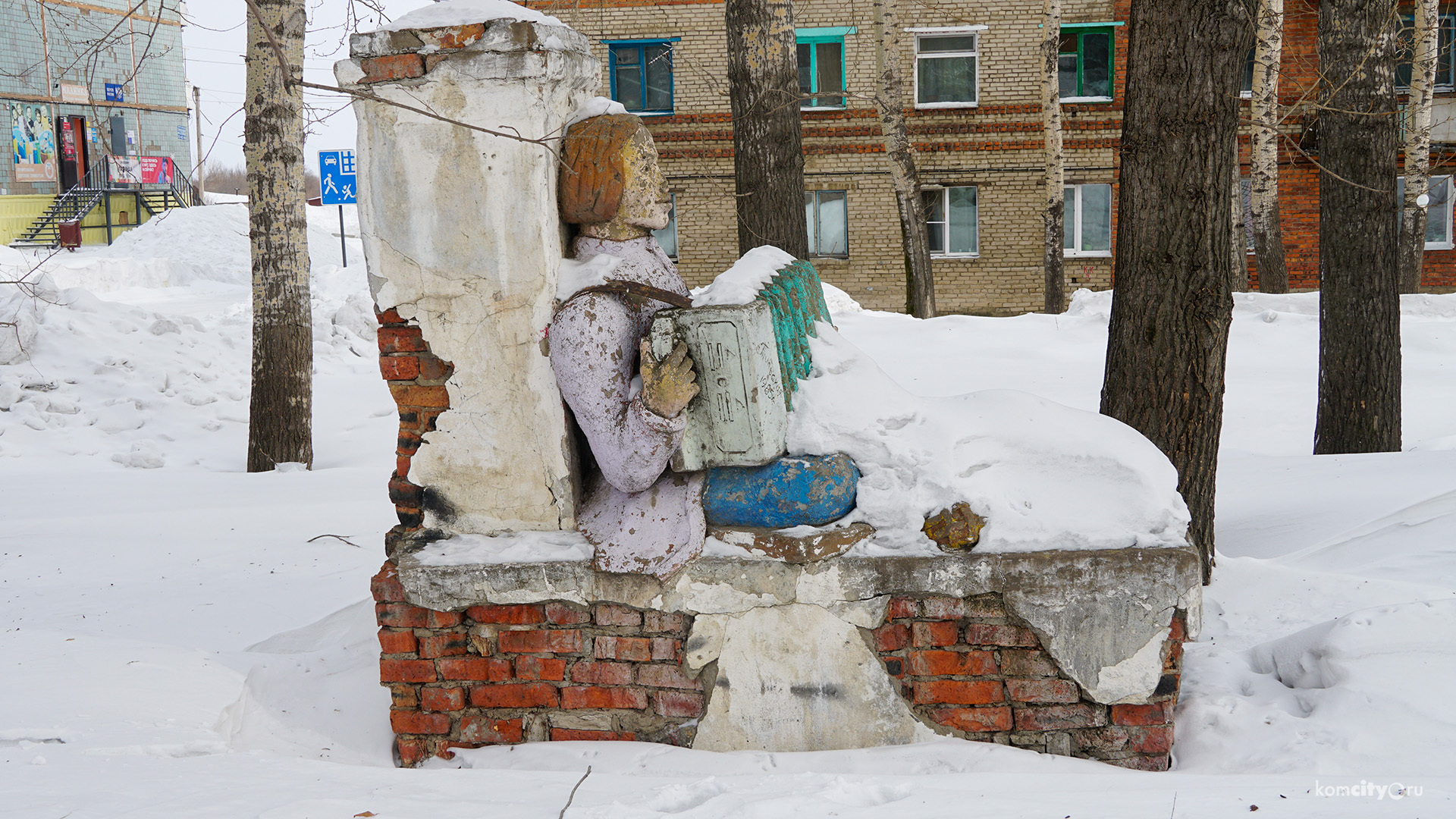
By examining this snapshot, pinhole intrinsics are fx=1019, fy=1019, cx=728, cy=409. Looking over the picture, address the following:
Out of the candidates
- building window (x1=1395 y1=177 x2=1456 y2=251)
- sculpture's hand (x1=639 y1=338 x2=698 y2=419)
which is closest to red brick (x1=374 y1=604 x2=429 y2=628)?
sculpture's hand (x1=639 y1=338 x2=698 y2=419)

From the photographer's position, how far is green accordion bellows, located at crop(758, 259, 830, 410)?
9.97 ft

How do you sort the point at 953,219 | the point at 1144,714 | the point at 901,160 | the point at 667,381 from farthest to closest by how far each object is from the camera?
the point at 953,219
the point at 901,160
the point at 1144,714
the point at 667,381

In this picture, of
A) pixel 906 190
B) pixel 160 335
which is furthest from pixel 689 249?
pixel 160 335

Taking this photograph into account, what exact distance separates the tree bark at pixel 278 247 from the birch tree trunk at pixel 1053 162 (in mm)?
9462

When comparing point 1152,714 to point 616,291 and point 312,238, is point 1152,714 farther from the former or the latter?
point 312,238

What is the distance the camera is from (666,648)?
9.65 feet

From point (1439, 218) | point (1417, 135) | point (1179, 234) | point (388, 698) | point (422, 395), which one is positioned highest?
point (1417, 135)

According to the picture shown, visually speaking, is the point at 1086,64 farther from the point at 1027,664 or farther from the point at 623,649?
the point at 623,649

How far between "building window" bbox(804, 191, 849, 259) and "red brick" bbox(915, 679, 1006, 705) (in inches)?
621

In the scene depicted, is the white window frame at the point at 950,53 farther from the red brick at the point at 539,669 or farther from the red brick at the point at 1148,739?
the red brick at the point at 539,669

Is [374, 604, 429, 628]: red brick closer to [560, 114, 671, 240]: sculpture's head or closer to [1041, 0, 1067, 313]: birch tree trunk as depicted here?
[560, 114, 671, 240]: sculpture's head

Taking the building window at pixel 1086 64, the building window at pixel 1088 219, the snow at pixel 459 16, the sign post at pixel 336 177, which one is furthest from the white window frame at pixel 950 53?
the snow at pixel 459 16

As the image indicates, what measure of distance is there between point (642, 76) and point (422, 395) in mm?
16130

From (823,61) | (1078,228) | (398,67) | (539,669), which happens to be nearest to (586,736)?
(539,669)
